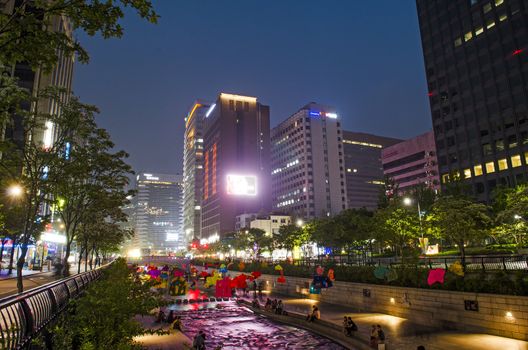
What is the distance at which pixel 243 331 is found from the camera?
31781 millimetres

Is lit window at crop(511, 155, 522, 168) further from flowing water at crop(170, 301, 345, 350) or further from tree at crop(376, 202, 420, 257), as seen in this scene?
flowing water at crop(170, 301, 345, 350)

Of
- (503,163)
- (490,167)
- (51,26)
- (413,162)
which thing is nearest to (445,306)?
(51,26)

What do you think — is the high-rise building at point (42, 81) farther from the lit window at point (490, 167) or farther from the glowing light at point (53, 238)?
the lit window at point (490, 167)

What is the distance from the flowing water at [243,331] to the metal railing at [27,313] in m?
10.1

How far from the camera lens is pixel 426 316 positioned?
29.6 meters

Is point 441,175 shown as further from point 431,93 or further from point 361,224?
point 361,224

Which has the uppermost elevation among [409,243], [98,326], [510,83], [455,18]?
[455,18]

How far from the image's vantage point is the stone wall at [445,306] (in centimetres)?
→ 2327

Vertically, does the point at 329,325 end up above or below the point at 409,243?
below

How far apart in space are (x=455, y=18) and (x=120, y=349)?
12220cm

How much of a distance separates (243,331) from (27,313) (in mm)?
24609

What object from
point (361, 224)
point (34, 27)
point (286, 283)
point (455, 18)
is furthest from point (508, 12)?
point (34, 27)

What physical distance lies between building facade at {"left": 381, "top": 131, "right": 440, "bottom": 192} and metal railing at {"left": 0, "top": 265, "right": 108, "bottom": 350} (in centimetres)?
13698

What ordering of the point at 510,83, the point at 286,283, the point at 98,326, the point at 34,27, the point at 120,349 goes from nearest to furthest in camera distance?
the point at 120,349
the point at 34,27
the point at 98,326
the point at 286,283
the point at 510,83
